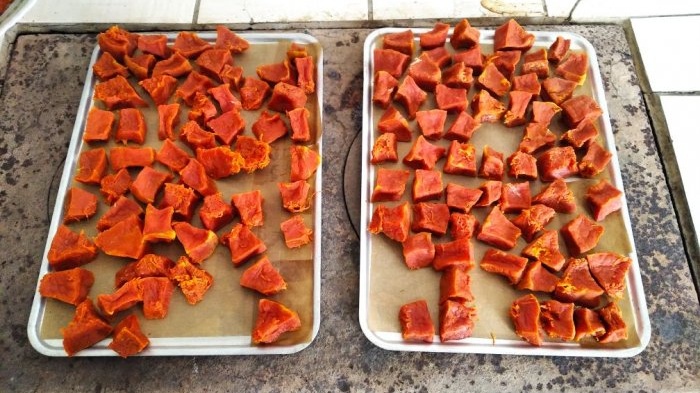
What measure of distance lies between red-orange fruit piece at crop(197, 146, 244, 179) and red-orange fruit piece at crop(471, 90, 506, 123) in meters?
1.25

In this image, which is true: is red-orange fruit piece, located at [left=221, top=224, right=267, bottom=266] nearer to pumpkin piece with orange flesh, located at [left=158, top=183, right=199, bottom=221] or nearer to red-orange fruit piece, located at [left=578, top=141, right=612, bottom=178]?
pumpkin piece with orange flesh, located at [left=158, top=183, right=199, bottom=221]

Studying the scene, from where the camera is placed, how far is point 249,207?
2459mm

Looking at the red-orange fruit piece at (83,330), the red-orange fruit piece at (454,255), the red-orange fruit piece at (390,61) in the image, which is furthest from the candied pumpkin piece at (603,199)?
the red-orange fruit piece at (83,330)

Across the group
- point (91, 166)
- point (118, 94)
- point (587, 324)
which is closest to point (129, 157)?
point (91, 166)

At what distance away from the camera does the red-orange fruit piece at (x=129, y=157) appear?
2.59 meters

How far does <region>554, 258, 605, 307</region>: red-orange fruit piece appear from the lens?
231 centimetres

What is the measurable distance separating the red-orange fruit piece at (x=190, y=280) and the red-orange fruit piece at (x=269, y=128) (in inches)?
29.1

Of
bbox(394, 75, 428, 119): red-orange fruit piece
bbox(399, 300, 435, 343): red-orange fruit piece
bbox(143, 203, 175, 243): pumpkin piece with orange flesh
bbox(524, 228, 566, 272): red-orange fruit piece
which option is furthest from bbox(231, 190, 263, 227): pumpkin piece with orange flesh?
bbox(524, 228, 566, 272): red-orange fruit piece

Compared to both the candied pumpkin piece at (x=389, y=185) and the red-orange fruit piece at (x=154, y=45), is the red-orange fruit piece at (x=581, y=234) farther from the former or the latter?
the red-orange fruit piece at (x=154, y=45)

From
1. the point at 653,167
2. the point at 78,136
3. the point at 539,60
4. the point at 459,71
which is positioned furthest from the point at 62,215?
the point at 653,167

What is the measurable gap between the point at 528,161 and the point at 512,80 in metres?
0.54

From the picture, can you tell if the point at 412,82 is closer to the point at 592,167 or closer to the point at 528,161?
the point at 528,161

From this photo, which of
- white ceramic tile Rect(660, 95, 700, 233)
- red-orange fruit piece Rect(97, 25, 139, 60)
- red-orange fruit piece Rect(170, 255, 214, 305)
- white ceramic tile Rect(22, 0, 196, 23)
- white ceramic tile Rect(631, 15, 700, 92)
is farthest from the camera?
white ceramic tile Rect(22, 0, 196, 23)

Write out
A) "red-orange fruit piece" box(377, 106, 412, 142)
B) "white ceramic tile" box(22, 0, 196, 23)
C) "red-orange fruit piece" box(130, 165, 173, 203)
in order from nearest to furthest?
1. "red-orange fruit piece" box(130, 165, 173, 203)
2. "red-orange fruit piece" box(377, 106, 412, 142)
3. "white ceramic tile" box(22, 0, 196, 23)
